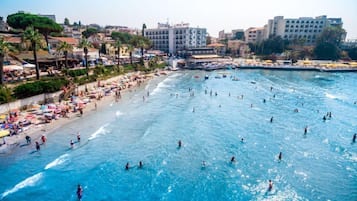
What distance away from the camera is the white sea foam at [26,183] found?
2048 centimetres

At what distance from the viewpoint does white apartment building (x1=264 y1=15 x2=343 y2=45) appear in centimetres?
13750

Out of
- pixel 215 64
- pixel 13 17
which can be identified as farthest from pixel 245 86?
pixel 13 17

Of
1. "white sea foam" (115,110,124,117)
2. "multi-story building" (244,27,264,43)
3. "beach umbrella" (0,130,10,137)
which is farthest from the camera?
"multi-story building" (244,27,264,43)

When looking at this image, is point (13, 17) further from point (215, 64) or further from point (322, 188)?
point (322, 188)

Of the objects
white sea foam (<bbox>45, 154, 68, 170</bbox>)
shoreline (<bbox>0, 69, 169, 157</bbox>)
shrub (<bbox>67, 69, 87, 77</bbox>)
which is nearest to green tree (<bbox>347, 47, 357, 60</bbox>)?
shoreline (<bbox>0, 69, 169, 157</bbox>)

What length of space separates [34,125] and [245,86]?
5289 centimetres

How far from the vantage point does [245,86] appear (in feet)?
227

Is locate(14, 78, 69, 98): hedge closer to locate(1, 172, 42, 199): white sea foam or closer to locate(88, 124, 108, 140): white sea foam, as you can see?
locate(88, 124, 108, 140): white sea foam

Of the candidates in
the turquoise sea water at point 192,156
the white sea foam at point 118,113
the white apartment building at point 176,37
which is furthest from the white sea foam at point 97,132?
the white apartment building at point 176,37

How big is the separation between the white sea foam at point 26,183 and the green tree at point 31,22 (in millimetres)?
55796

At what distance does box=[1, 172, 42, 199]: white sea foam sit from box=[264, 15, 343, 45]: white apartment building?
460ft

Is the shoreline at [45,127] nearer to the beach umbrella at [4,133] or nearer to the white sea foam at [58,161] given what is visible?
the beach umbrella at [4,133]

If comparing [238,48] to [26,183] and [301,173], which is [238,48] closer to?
[301,173]

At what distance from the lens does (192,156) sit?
90.3 ft
